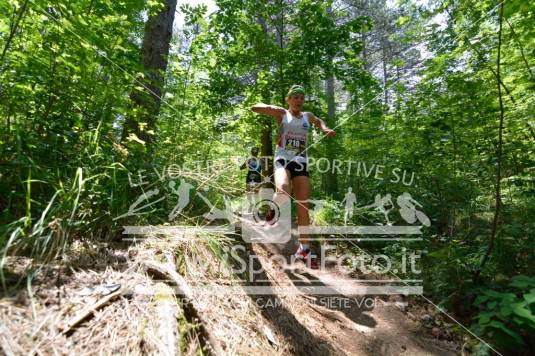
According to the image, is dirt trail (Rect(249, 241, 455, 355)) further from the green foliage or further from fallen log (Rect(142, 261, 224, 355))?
fallen log (Rect(142, 261, 224, 355))

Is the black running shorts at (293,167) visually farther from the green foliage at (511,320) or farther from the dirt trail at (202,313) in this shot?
the green foliage at (511,320)

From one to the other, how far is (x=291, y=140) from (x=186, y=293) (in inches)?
88.7

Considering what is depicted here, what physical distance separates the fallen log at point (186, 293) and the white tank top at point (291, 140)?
1992mm

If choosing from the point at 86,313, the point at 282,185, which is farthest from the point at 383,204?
the point at 86,313

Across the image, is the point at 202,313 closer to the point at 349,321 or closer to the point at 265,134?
the point at 349,321

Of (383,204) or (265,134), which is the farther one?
(265,134)

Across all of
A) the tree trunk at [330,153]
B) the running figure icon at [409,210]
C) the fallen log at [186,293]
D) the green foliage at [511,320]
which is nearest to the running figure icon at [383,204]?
the running figure icon at [409,210]

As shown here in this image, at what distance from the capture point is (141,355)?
3.99 feet

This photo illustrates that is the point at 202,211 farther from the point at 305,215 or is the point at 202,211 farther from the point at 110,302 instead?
the point at 110,302

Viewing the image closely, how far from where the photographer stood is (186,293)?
158cm

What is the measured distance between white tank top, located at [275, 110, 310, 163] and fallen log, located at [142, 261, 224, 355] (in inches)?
78.4

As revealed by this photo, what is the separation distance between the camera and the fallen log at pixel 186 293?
4.65ft

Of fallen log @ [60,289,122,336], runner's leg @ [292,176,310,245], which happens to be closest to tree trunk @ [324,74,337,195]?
runner's leg @ [292,176,310,245]

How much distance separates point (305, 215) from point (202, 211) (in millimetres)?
1144
